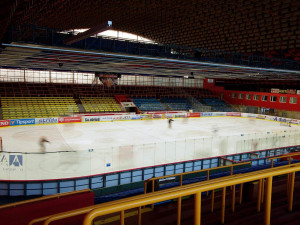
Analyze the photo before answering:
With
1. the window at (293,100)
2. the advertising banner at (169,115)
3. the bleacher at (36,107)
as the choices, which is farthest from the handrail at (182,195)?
the window at (293,100)

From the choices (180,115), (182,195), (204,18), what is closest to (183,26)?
(204,18)

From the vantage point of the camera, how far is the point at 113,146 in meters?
18.9

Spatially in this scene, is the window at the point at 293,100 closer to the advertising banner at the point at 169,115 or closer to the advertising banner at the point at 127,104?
the advertising banner at the point at 169,115

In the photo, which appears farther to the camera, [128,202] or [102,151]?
[102,151]

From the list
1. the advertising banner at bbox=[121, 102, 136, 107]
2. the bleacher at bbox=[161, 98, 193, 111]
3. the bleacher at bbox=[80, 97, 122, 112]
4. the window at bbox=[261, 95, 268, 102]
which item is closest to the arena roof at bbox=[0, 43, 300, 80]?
the bleacher at bbox=[80, 97, 122, 112]

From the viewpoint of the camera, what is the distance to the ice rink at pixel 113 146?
11812mm

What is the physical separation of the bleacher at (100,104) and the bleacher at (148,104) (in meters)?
3.73

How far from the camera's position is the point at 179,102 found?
4853 centimetres

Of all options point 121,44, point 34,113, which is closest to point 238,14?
point 121,44

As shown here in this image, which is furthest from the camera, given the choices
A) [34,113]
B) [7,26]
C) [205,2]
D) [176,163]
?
[34,113]

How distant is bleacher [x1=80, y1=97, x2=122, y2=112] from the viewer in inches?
1539

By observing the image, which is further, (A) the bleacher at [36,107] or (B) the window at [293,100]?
(B) the window at [293,100]

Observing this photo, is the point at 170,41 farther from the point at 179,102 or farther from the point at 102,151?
the point at 102,151

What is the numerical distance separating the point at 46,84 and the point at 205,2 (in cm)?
2869
